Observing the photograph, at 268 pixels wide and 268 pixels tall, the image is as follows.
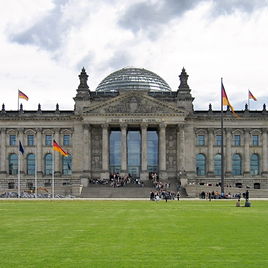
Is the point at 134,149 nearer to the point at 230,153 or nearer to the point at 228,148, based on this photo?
the point at 228,148

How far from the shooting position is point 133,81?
12300cm

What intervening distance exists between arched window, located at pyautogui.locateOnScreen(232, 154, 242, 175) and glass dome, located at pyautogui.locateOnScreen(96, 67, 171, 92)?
26117 millimetres

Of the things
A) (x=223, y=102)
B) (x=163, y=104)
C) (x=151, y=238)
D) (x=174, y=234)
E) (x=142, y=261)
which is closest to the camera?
(x=142, y=261)

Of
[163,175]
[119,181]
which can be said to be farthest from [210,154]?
[119,181]

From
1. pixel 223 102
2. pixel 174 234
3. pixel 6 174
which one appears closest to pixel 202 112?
pixel 223 102

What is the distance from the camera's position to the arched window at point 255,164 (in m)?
110

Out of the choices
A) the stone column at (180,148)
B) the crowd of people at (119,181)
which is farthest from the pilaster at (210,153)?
the crowd of people at (119,181)

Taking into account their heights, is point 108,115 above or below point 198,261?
above

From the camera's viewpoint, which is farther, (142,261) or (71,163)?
(71,163)

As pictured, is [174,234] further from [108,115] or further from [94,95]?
[94,95]

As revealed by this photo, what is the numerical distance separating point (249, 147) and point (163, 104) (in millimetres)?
22398

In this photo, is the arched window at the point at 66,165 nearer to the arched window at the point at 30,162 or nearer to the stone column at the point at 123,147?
the arched window at the point at 30,162

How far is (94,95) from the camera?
11169cm

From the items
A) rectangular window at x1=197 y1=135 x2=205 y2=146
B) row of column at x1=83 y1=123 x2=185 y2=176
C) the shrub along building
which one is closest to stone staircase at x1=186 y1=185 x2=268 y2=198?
row of column at x1=83 y1=123 x2=185 y2=176
